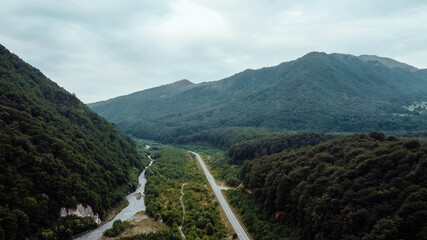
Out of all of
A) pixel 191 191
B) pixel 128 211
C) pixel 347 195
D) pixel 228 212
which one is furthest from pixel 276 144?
pixel 347 195

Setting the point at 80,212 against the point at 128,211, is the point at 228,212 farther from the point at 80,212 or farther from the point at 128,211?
the point at 80,212

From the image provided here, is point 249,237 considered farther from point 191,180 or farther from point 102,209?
point 191,180

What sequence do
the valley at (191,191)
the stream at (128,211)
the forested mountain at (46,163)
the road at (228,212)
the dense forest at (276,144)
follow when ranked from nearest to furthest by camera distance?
the valley at (191,191)
the forested mountain at (46,163)
the stream at (128,211)
the road at (228,212)
the dense forest at (276,144)

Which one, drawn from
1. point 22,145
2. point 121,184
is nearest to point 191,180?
point 121,184

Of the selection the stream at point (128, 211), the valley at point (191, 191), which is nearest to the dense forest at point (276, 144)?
the valley at point (191, 191)

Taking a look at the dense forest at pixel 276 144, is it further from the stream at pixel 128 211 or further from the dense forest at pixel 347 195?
the stream at pixel 128 211

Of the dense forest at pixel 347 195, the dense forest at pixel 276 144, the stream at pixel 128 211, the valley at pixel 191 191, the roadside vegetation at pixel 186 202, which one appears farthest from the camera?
the dense forest at pixel 276 144
